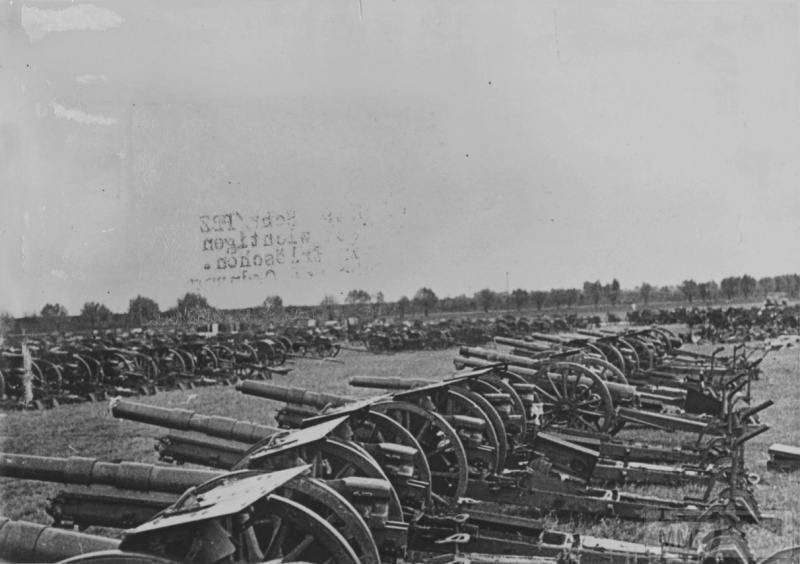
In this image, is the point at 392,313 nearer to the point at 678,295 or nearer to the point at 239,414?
the point at 678,295

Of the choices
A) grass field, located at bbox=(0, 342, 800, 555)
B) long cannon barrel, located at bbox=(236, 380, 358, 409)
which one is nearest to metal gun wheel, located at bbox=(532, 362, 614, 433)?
grass field, located at bbox=(0, 342, 800, 555)

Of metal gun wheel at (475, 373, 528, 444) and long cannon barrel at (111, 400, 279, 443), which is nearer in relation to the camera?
long cannon barrel at (111, 400, 279, 443)

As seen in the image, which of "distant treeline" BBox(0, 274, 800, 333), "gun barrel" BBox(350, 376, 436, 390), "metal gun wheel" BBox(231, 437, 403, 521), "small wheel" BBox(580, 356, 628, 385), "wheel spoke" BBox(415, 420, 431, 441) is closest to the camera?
"metal gun wheel" BBox(231, 437, 403, 521)

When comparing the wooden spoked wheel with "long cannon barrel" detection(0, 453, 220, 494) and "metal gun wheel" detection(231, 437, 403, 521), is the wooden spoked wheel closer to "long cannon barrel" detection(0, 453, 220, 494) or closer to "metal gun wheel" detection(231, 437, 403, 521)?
"metal gun wheel" detection(231, 437, 403, 521)

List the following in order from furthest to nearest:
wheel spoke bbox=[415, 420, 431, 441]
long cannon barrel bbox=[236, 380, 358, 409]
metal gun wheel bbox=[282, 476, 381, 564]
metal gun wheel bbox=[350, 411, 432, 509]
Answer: long cannon barrel bbox=[236, 380, 358, 409]
wheel spoke bbox=[415, 420, 431, 441]
metal gun wheel bbox=[350, 411, 432, 509]
metal gun wheel bbox=[282, 476, 381, 564]

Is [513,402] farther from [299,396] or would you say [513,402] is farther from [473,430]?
[299,396]

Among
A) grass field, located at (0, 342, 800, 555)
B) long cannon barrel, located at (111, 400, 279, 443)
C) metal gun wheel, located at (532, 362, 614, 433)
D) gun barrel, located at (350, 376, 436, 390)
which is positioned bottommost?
grass field, located at (0, 342, 800, 555)

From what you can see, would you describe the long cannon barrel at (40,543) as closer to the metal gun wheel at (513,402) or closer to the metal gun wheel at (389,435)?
the metal gun wheel at (389,435)
